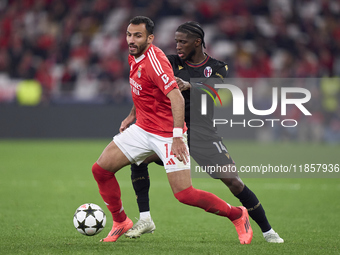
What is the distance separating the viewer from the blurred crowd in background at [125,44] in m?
17.6

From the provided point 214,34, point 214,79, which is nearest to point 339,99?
point 214,34

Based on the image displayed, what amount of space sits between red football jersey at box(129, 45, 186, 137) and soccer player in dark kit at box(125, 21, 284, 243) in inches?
10.3

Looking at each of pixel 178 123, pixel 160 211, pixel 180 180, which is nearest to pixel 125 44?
pixel 160 211

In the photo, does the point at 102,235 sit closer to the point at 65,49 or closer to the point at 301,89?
the point at 301,89

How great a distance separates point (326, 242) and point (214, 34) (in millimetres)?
15580

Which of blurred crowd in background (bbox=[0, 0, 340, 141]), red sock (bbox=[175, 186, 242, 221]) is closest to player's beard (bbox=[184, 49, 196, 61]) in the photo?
red sock (bbox=[175, 186, 242, 221])

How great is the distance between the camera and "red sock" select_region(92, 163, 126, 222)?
537cm

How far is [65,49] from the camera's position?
789 inches

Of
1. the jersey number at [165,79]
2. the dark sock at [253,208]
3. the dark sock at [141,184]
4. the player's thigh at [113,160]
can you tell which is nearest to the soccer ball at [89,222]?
the player's thigh at [113,160]

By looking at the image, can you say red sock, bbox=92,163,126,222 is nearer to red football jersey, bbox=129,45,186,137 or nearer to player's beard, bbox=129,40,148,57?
red football jersey, bbox=129,45,186,137

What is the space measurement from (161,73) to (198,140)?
0.91 m

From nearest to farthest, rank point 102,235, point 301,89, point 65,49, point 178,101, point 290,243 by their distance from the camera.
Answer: point 178,101 < point 290,243 < point 102,235 < point 301,89 < point 65,49

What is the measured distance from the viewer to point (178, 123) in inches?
191

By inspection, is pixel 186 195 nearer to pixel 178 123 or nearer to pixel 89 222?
pixel 178 123
